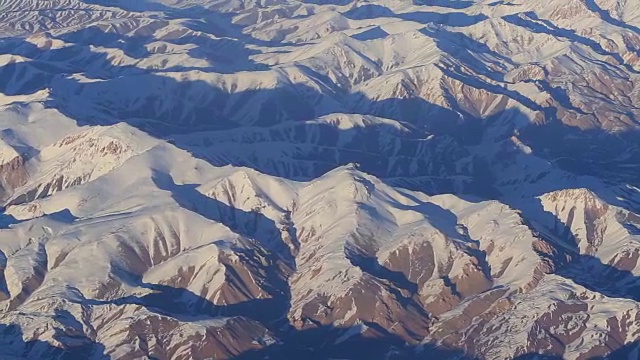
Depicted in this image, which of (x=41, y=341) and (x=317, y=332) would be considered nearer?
(x=41, y=341)

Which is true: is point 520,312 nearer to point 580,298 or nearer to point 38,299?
point 580,298

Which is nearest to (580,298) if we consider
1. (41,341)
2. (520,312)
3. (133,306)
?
(520,312)

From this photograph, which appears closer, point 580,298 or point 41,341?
point 41,341

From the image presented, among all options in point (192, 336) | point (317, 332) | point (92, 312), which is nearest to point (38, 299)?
point (92, 312)

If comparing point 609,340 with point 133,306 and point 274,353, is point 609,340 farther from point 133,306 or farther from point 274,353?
point 133,306

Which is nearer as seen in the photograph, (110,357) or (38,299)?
(110,357)

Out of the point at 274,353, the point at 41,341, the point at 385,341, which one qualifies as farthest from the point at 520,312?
the point at 41,341

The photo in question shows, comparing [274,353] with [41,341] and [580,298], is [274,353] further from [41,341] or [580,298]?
[580,298]
